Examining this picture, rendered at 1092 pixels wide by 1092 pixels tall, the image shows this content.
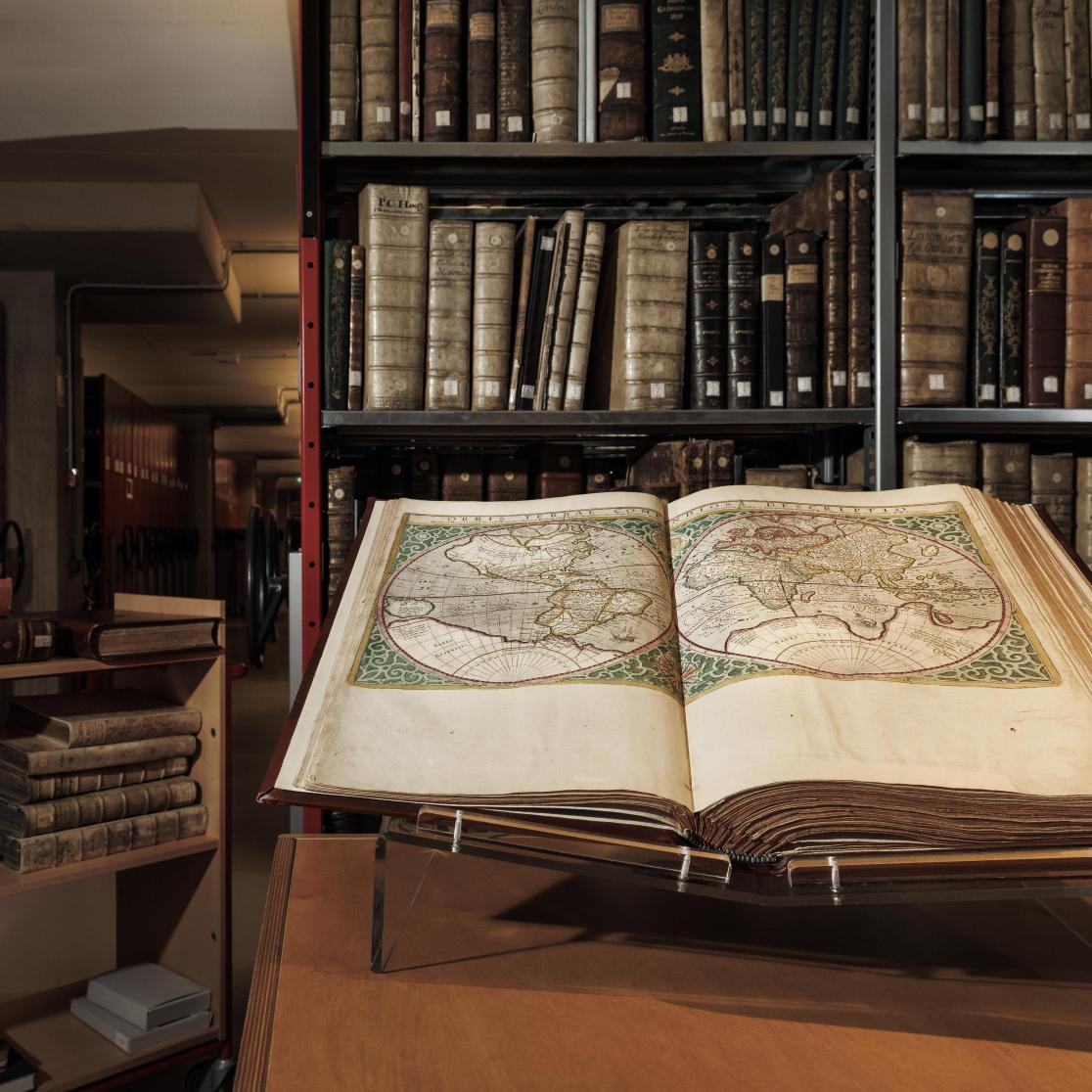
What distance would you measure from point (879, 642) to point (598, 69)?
1.18 metres

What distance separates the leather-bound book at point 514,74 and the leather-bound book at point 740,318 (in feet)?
1.26

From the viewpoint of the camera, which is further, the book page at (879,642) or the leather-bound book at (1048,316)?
the leather-bound book at (1048,316)

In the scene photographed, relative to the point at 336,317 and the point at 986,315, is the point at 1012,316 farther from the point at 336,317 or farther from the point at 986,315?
the point at 336,317

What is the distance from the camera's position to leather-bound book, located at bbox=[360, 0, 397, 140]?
150 cm

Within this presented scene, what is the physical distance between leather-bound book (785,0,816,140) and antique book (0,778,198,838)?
159 centimetres

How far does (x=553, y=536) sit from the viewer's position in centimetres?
84

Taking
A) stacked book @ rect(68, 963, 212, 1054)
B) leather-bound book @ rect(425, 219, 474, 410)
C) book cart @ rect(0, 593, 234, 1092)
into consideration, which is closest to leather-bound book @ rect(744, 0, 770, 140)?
leather-bound book @ rect(425, 219, 474, 410)

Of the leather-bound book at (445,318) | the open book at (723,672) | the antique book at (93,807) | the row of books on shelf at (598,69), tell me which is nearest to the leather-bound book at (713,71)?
the row of books on shelf at (598,69)

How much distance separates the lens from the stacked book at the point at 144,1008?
173 centimetres

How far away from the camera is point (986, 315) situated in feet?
5.16

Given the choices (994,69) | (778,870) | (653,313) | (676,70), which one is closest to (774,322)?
(653,313)

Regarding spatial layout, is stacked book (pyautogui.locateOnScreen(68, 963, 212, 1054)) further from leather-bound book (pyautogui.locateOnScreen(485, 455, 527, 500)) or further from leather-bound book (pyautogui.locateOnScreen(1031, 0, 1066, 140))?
leather-bound book (pyautogui.locateOnScreen(1031, 0, 1066, 140))

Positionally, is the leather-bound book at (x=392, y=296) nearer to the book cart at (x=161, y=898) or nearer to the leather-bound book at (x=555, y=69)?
the leather-bound book at (x=555, y=69)

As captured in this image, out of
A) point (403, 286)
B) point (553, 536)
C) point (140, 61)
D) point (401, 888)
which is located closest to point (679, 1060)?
point (401, 888)
